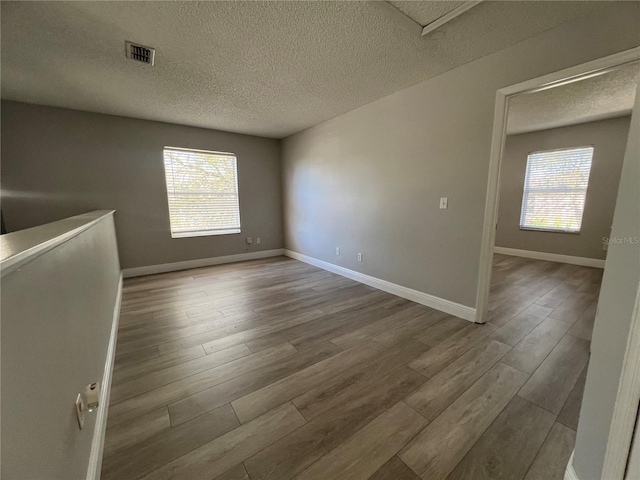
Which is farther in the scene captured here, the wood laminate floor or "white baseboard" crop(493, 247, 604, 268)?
"white baseboard" crop(493, 247, 604, 268)

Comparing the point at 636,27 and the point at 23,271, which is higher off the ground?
the point at 636,27

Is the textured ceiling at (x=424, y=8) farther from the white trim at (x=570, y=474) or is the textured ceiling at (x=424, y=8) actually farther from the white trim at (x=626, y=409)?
the white trim at (x=570, y=474)

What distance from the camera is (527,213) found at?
5109mm

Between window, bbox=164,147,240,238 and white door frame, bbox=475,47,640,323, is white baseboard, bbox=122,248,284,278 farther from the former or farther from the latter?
white door frame, bbox=475,47,640,323

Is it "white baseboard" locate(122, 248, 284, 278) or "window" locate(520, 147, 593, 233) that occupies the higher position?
"window" locate(520, 147, 593, 233)

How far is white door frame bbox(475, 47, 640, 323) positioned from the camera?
5.44 ft

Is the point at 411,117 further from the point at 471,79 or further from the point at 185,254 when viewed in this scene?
the point at 185,254

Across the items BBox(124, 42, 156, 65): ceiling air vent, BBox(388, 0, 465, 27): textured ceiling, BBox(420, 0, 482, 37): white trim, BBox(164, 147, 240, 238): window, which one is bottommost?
BBox(164, 147, 240, 238): window

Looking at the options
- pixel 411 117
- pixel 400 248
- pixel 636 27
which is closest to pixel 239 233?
pixel 400 248

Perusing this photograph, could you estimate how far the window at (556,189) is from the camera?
439cm

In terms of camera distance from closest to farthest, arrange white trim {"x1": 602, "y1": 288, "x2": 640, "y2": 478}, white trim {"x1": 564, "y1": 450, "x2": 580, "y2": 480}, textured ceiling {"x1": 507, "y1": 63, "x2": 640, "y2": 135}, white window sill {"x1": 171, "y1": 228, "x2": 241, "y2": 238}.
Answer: white trim {"x1": 602, "y1": 288, "x2": 640, "y2": 478} < white trim {"x1": 564, "y1": 450, "x2": 580, "y2": 480} < textured ceiling {"x1": 507, "y1": 63, "x2": 640, "y2": 135} < white window sill {"x1": 171, "y1": 228, "x2": 241, "y2": 238}

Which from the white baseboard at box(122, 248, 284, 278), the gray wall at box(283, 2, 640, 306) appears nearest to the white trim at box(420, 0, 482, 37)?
the gray wall at box(283, 2, 640, 306)

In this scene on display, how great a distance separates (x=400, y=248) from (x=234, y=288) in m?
2.32

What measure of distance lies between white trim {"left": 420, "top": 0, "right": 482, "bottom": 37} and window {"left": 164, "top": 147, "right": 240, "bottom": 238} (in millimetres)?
3785
